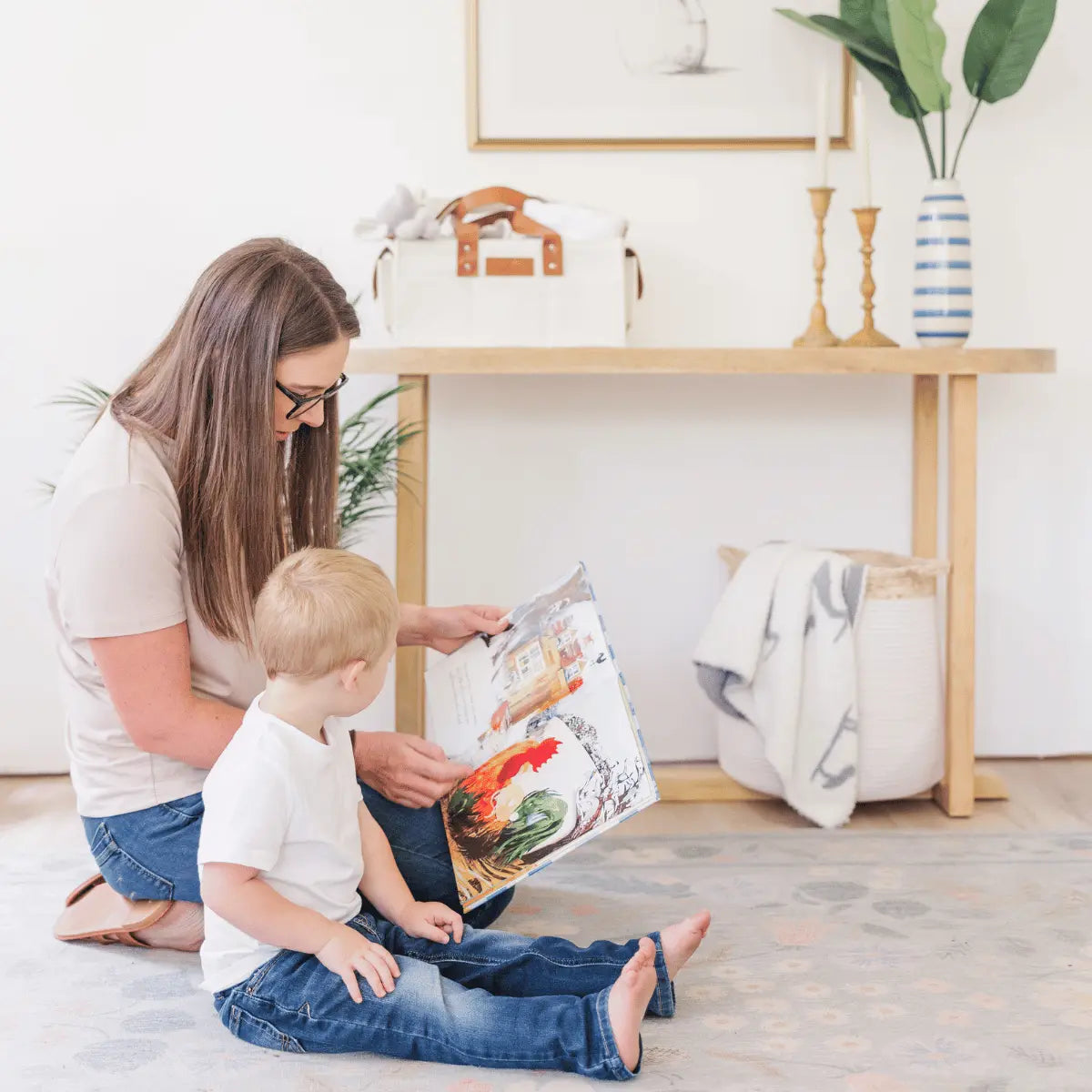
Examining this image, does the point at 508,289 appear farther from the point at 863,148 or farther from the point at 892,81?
the point at 892,81

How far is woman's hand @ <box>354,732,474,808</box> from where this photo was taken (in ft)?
4.96

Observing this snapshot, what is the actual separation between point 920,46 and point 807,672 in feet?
3.20

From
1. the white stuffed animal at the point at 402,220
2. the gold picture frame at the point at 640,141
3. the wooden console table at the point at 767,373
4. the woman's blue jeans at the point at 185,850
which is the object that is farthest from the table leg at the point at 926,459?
the woman's blue jeans at the point at 185,850

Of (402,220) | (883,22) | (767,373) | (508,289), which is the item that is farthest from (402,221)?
(883,22)

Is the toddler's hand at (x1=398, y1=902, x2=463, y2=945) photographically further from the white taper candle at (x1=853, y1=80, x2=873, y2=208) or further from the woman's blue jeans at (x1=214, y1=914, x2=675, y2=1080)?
the white taper candle at (x1=853, y1=80, x2=873, y2=208)

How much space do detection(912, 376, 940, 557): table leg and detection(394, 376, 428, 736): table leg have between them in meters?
0.88

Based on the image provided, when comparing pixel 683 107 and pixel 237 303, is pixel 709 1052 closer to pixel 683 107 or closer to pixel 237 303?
pixel 237 303

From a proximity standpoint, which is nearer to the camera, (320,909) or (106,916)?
(320,909)

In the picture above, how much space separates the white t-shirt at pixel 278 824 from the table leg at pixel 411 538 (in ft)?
2.33

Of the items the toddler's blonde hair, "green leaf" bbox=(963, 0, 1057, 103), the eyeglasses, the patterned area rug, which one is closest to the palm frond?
the patterned area rug

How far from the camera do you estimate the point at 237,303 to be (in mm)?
1311

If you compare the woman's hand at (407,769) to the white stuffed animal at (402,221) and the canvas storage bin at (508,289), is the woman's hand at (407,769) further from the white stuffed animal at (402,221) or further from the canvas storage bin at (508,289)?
the white stuffed animal at (402,221)

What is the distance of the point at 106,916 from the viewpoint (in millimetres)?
1543

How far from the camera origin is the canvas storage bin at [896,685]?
6.62 ft
